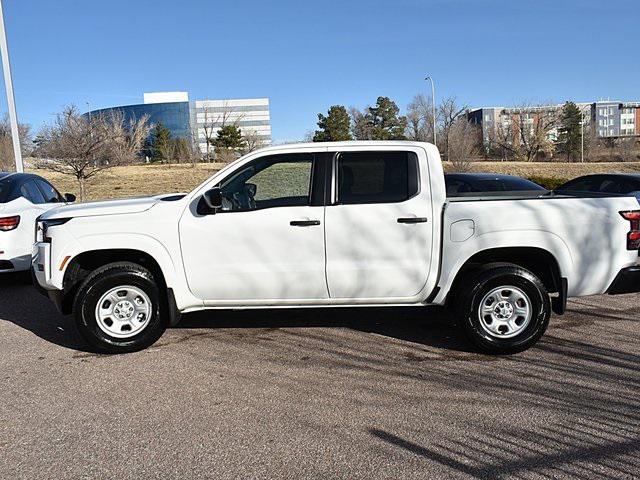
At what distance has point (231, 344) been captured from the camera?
5.40 metres

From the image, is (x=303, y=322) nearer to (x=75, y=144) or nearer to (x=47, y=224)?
(x=47, y=224)

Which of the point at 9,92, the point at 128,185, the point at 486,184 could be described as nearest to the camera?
the point at 486,184

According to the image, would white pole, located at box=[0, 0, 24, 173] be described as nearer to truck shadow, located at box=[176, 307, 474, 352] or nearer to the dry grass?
truck shadow, located at box=[176, 307, 474, 352]

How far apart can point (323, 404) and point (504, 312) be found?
203 cm

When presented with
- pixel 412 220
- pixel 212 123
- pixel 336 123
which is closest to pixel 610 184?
pixel 412 220

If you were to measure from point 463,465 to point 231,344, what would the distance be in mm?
2837

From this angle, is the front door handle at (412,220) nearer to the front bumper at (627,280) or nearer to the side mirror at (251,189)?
the side mirror at (251,189)

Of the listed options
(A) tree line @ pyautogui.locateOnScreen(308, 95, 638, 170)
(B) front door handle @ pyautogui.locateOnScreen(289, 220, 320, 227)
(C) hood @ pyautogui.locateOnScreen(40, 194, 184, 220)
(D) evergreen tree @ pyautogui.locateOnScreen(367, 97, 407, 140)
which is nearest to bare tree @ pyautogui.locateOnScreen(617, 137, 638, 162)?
(A) tree line @ pyautogui.locateOnScreen(308, 95, 638, 170)

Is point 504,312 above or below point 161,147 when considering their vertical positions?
below

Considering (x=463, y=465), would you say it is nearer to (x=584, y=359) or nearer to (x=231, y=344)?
(x=584, y=359)

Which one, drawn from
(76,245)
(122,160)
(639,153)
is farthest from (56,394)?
(639,153)

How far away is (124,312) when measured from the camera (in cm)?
516

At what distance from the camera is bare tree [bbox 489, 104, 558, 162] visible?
2872 inches

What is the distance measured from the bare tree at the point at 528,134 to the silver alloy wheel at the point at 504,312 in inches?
2853
